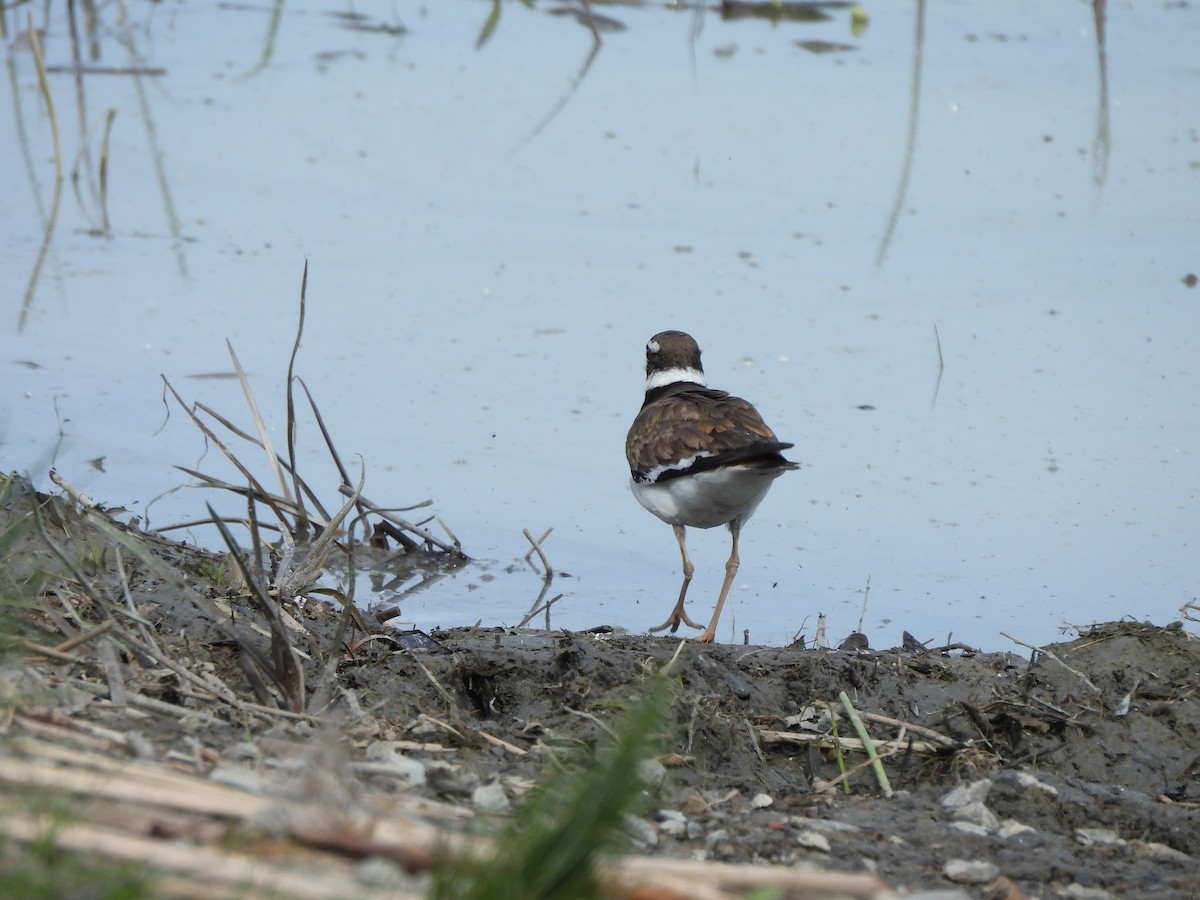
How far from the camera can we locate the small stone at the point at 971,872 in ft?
11.6

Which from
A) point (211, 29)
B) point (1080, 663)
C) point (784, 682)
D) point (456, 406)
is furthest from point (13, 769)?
point (211, 29)

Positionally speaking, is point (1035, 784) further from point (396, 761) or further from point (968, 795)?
point (396, 761)

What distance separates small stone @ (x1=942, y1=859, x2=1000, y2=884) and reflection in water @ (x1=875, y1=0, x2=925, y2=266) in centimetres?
566

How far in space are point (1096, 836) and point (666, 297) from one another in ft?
16.2

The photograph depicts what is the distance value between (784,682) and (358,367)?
11.3 feet

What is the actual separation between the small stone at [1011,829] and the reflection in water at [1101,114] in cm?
682

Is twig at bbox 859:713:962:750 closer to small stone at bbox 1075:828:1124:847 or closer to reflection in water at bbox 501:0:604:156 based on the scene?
small stone at bbox 1075:828:1124:847

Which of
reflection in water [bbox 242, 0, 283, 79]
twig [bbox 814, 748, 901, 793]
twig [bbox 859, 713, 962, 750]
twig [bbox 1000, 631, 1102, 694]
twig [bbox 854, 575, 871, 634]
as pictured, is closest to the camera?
twig [bbox 814, 748, 901, 793]

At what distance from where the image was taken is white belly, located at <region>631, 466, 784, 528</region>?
234 inches

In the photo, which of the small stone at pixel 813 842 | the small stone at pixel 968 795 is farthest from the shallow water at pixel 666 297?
the small stone at pixel 813 842

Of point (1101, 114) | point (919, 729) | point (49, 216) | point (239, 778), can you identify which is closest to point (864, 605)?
point (919, 729)

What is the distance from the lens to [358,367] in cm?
754

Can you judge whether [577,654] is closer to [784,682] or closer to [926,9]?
[784,682]

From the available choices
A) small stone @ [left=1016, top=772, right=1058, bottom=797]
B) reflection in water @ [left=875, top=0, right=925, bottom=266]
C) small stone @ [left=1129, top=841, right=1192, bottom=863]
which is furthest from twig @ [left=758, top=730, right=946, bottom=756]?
reflection in water @ [left=875, top=0, right=925, bottom=266]
